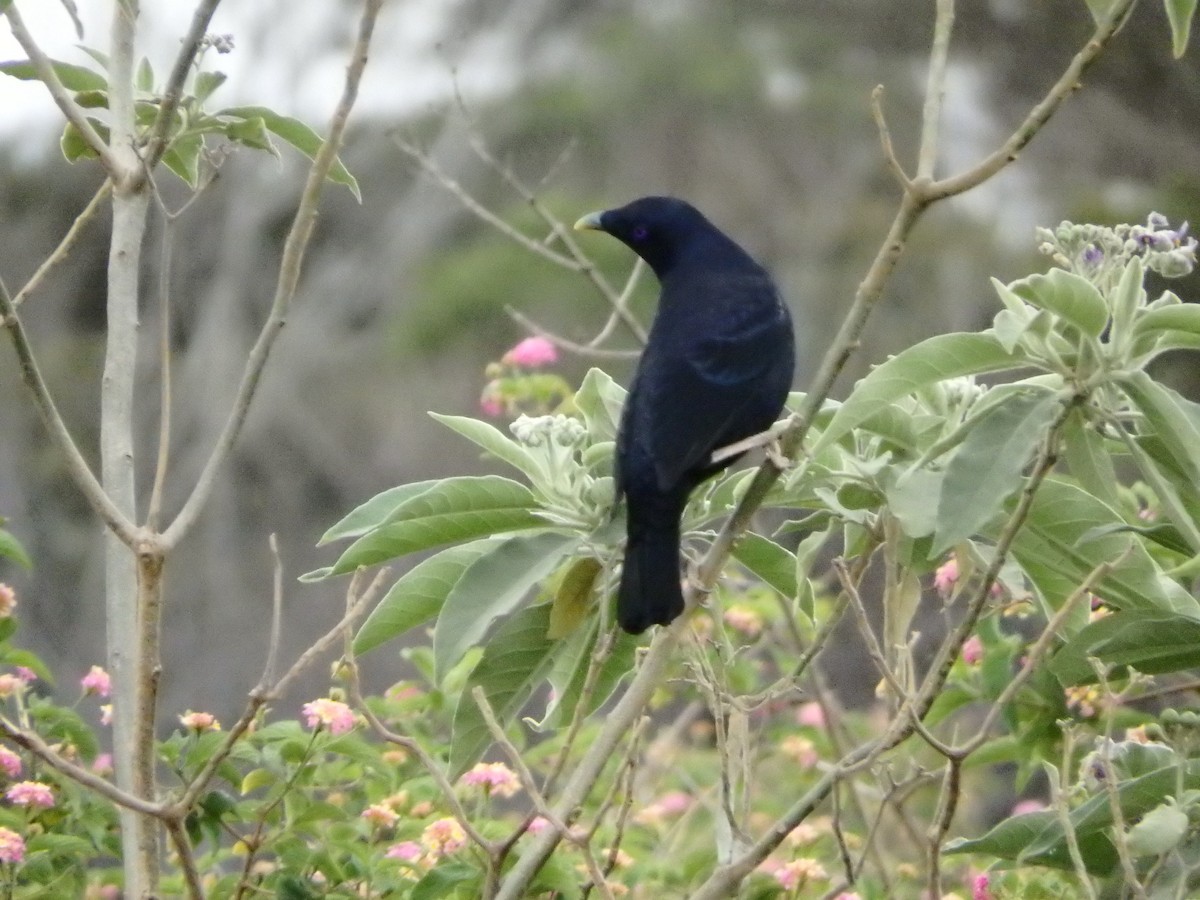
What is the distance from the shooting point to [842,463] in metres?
2.14

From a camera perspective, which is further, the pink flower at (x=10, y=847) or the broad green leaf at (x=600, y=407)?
the broad green leaf at (x=600, y=407)

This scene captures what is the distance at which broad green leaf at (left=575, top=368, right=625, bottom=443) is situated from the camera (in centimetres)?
237

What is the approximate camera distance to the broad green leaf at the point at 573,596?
217 cm

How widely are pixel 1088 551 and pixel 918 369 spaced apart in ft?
1.21

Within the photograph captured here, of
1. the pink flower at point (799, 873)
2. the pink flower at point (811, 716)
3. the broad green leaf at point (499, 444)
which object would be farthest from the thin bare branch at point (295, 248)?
the pink flower at point (811, 716)

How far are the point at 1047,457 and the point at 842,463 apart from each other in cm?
33

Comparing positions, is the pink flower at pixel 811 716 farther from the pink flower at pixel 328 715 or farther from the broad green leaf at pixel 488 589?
the broad green leaf at pixel 488 589

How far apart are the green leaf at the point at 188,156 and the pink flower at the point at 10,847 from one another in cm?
98

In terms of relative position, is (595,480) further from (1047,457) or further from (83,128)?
(83,128)

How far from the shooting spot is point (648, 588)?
215 centimetres

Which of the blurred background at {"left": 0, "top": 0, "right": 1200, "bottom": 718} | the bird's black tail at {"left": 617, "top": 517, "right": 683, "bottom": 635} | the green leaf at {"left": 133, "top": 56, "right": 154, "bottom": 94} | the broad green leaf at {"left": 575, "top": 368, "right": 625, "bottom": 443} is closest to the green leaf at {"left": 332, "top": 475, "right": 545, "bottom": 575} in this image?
the bird's black tail at {"left": 617, "top": 517, "right": 683, "bottom": 635}

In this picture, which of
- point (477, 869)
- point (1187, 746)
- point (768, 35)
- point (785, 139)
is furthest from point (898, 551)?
point (768, 35)

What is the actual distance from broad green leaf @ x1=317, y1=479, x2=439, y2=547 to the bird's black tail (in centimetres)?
30

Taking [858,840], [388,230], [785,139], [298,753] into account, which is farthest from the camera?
[388,230]
